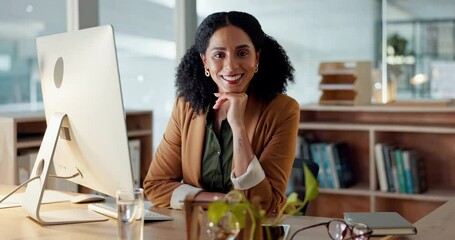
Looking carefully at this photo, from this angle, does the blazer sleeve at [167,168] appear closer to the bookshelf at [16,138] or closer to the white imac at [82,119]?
the white imac at [82,119]

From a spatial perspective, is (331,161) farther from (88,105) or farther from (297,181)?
(88,105)

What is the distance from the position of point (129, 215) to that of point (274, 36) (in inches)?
152

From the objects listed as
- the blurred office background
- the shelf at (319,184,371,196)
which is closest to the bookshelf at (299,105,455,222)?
the shelf at (319,184,371,196)

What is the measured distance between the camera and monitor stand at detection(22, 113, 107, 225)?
214 centimetres

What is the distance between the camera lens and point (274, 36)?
17.8 ft

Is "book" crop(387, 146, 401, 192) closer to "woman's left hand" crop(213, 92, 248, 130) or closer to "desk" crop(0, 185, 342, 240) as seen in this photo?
"woman's left hand" crop(213, 92, 248, 130)

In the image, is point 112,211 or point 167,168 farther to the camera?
point 167,168

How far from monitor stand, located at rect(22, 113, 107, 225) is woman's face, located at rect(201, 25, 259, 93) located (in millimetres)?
609

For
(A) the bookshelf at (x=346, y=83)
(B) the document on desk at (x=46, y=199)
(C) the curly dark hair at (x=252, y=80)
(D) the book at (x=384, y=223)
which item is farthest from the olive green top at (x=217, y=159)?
(A) the bookshelf at (x=346, y=83)

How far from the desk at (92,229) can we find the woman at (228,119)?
0.25 m

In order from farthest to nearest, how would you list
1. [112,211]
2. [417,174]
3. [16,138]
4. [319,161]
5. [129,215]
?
1. [319,161]
2. [417,174]
3. [16,138]
4. [112,211]
5. [129,215]

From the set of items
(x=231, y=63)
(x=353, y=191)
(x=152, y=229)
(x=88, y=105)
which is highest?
(x=231, y=63)

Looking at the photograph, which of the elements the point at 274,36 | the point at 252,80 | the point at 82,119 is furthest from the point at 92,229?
the point at 274,36

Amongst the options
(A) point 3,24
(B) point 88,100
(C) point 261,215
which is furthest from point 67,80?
(A) point 3,24
